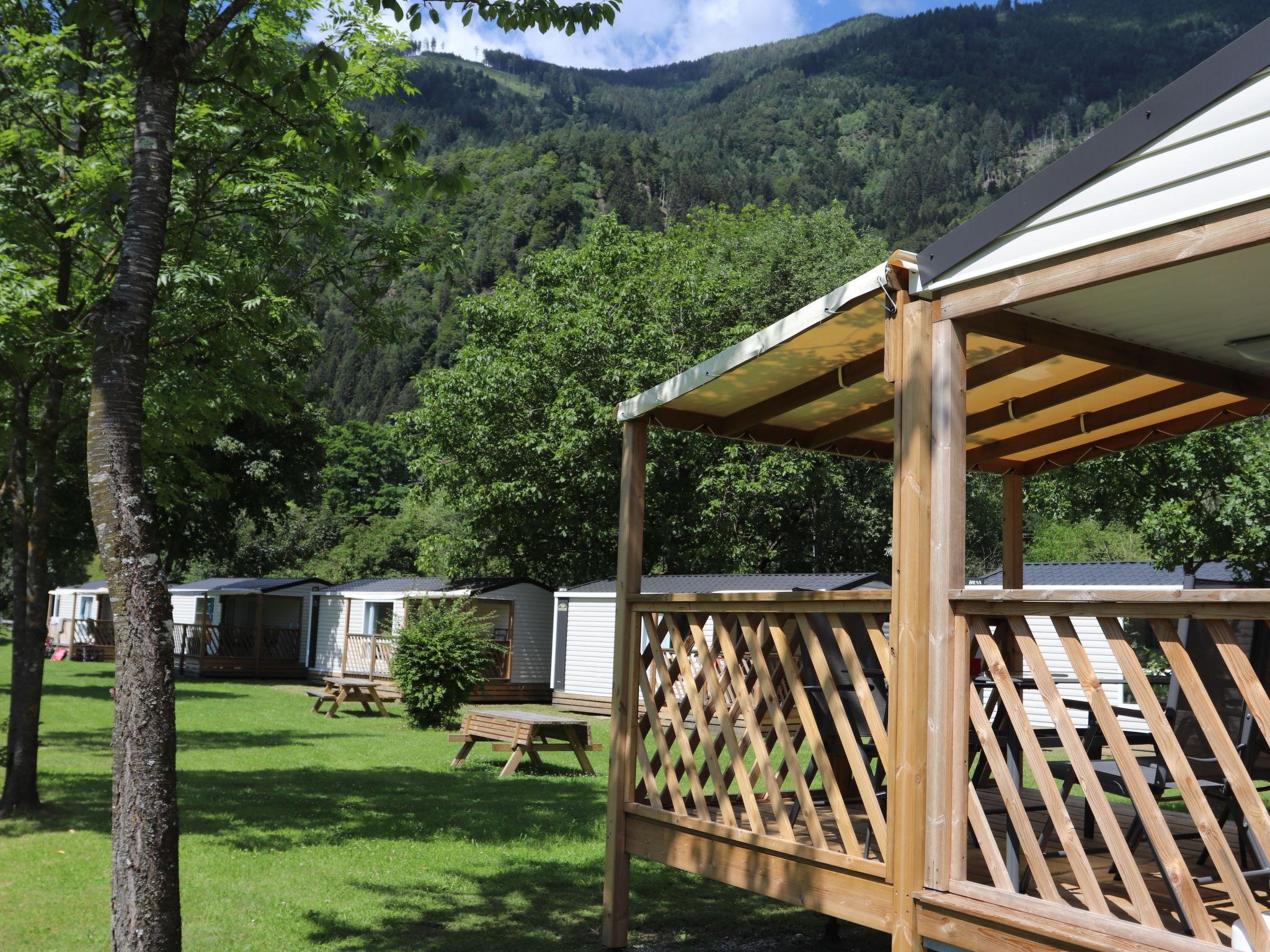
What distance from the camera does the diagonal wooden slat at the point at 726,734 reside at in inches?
191

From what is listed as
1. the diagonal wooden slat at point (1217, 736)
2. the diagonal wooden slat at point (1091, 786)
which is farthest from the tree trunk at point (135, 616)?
the diagonal wooden slat at point (1217, 736)

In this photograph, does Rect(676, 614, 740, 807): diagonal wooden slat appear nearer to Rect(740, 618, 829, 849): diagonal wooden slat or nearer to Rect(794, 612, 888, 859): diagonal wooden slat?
Rect(740, 618, 829, 849): diagonal wooden slat

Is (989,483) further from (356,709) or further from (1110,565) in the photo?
(356,709)

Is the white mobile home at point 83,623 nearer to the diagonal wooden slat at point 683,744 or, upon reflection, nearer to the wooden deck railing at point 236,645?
the wooden deck railing at point 236,645

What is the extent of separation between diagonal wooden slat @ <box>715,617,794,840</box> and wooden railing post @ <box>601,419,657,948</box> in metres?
0.81

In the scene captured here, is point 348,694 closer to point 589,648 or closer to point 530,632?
point 589,648

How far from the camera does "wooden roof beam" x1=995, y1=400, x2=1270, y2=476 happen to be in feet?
20.4

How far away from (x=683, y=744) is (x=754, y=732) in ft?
1.80

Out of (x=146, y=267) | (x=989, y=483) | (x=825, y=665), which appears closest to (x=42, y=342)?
(x=146, y=267)

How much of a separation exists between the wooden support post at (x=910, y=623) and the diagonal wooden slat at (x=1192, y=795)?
2.57 feet

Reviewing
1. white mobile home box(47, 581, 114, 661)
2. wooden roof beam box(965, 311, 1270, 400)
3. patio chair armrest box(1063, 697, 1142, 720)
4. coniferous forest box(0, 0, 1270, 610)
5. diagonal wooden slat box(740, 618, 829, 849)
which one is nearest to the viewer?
patio chair armrest box(1063, 697, 1142, 720)

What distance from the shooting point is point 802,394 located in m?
5.73

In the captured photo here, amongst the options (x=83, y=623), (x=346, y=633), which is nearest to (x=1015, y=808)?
(x=346, y=633)

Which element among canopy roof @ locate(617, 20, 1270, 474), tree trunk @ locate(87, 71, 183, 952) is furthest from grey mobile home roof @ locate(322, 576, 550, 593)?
tree trunk @ locate(87, 71, 183, 952)
